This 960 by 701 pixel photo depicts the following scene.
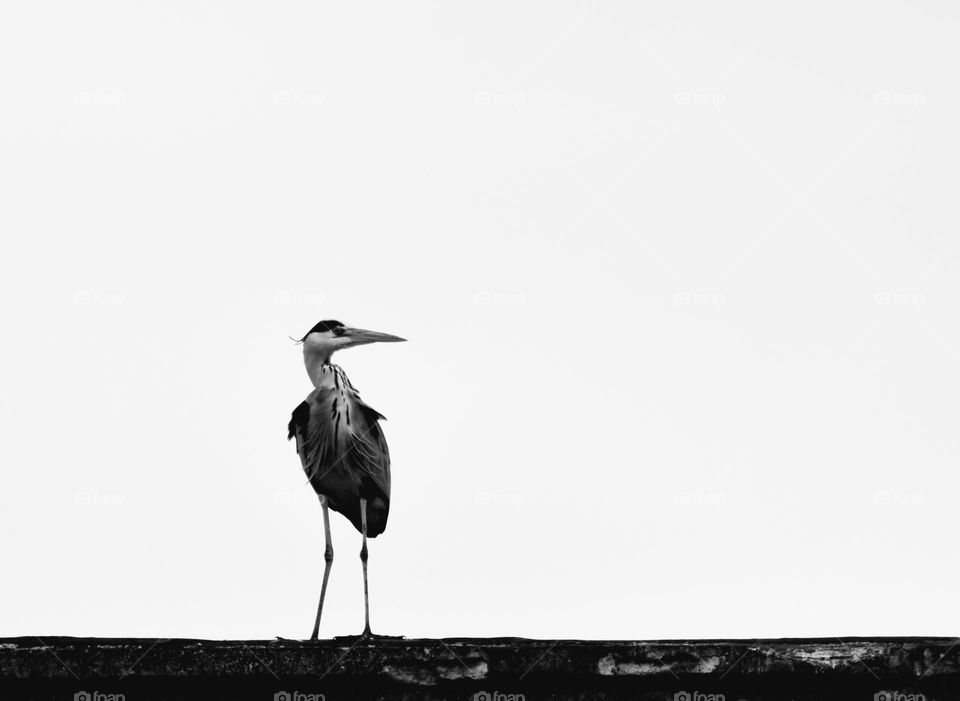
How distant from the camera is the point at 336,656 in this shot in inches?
218

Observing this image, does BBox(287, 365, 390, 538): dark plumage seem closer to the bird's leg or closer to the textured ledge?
the bird's leg

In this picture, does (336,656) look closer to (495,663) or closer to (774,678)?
(495,663)

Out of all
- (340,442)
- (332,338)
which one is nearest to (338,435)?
(340,442)

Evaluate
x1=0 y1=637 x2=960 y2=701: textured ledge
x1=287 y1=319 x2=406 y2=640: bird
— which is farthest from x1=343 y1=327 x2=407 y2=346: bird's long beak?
x1=0 y1=637 x2=960 y2=701: textured ledge

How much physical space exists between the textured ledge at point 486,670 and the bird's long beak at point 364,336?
534cm

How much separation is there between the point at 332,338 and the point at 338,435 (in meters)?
0.84

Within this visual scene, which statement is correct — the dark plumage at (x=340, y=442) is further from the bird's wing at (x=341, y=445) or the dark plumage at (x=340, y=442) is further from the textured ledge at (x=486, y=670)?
the textured ledge at (x=486, y=670)

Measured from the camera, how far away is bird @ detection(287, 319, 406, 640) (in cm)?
1041

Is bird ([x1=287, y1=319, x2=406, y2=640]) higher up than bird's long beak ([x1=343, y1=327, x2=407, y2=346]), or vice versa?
bird's long beak ([x1=343, y1=327, x2=407, y2=346])

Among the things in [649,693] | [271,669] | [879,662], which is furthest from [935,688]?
[271,669]

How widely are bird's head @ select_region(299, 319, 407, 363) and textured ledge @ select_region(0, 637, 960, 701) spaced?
5.29 metres

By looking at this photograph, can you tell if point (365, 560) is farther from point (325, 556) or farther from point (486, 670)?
point (486, 670)

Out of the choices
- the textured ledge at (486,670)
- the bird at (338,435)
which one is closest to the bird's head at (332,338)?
the bird at (338,435)

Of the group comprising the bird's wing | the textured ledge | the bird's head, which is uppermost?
the bird's head
